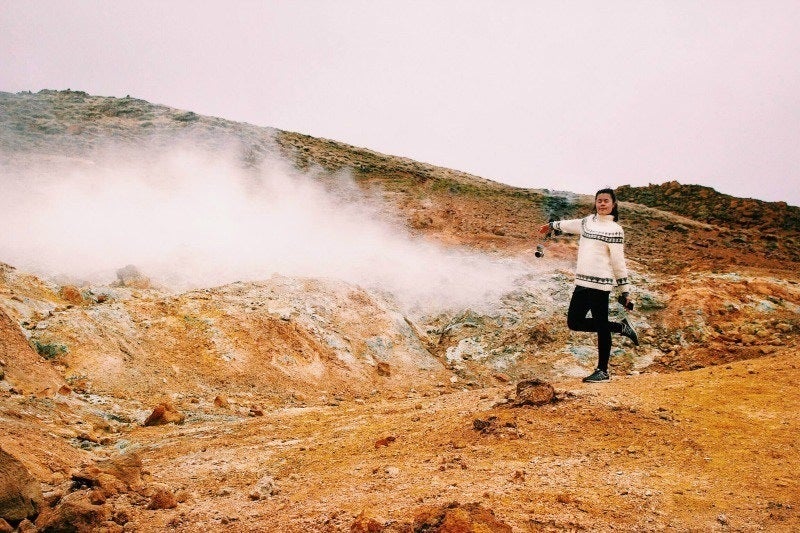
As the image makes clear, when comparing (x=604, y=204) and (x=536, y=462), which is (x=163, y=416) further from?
(x=604, y=204)

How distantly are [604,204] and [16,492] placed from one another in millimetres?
6045

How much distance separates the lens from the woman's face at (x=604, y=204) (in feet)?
20.5

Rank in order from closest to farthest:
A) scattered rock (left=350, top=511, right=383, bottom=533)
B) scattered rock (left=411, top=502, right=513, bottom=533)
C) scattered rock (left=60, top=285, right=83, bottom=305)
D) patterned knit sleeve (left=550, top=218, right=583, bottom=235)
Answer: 1. scattered rock (left=411, top=502, right=513, bottom=533)
2. scattered rock (left=350, top=511, right=383, bottom=533)
3. patterned knit sleeve (left=550, top=218, right=583, bottom=235)
4. scattered rock (left=60, top=285, right=83, bottom=305)

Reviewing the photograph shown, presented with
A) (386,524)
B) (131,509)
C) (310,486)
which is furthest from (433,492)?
(131,509)

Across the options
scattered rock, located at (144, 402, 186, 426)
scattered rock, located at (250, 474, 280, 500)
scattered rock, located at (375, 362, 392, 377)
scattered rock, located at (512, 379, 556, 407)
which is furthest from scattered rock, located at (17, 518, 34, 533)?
scattered rock, located at (375, 362, 392, 377)

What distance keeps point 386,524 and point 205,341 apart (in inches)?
257

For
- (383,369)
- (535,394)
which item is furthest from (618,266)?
(383,369)

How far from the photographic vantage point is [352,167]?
2127cm

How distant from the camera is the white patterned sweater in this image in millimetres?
6117

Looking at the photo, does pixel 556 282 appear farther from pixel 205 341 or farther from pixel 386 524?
pixel 386 524

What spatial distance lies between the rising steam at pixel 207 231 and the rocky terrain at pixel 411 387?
0.58 ft

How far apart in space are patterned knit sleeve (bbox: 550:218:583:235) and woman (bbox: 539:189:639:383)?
20 centimetres

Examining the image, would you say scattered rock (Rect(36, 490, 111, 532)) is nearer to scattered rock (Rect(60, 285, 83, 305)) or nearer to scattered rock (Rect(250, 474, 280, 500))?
scattered rock (Rect(250, 474, 280, 500))

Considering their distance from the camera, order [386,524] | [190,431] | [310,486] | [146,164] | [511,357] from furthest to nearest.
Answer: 1. [146,164]
2. [511,357]
3. [190,431]
4. [310,486]
5. [386,524]
